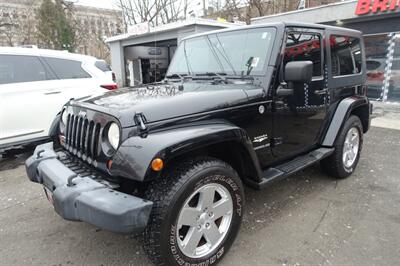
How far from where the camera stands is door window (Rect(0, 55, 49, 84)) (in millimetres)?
4742

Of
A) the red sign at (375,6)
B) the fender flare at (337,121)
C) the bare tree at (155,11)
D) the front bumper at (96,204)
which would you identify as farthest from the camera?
the bare tree at (155,11)

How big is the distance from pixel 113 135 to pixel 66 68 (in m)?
4.06

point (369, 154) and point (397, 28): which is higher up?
point (397, 28)

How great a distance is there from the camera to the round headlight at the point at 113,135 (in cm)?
204

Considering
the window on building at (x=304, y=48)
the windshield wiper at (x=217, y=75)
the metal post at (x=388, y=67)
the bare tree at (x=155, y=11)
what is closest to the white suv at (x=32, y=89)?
the windshield wiper at (x=217, y=75)

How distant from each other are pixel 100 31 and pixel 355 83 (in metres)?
34.7

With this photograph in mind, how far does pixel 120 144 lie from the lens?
6.47 feet

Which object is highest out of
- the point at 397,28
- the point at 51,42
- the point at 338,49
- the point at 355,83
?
the point at 51,42

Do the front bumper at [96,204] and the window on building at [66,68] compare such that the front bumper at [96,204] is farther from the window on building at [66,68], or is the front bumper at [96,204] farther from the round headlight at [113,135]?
the window on building at [66,68]

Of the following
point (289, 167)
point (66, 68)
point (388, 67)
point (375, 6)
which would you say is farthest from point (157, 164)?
point (388, 67)

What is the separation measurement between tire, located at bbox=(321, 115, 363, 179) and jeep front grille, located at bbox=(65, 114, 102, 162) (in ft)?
9.44

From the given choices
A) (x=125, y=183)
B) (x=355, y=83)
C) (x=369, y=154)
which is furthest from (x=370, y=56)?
(x=125, y=183)

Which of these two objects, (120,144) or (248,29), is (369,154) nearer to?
(248,29)

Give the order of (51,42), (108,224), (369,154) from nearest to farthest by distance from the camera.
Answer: (108,224) < (369,154) < (51,42)
